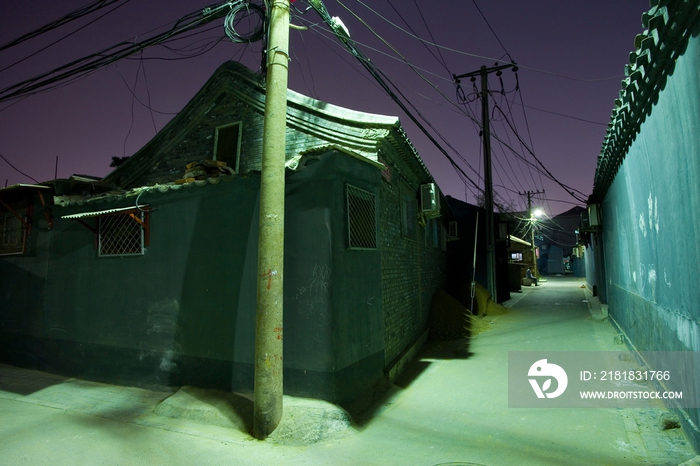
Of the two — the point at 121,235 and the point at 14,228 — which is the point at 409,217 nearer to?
the point at 121,235

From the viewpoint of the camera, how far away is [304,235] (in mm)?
5039

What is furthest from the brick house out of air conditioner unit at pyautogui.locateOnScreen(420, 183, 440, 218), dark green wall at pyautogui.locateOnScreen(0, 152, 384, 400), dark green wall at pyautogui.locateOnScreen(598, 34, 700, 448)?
dark green wall at pyautogui.locateOnScreen(598, 34, 700, 448)

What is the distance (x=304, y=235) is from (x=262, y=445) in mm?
2537

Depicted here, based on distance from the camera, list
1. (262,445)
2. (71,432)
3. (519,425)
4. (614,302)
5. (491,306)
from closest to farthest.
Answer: (262,445), (71,432), (519,425), (614,302), (491,306)

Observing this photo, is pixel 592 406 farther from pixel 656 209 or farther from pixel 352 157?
pixel 352 157

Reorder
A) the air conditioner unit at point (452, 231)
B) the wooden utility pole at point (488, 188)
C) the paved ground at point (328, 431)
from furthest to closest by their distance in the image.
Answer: the air conditioner unit at point (452, 231)
the wooden utility pole at point (488, 188)
the paved ground at point (328, 431)

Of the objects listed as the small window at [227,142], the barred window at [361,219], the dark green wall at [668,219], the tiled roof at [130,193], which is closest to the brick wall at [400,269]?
the barred window at [361,219]

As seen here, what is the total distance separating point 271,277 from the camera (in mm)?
4324

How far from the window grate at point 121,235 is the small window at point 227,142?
2904mm

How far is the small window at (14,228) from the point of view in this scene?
766 cm

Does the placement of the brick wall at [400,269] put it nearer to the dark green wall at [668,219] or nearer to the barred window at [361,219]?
the barred window at [361,219]

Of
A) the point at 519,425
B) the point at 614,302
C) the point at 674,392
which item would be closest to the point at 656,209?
the point at 674,392

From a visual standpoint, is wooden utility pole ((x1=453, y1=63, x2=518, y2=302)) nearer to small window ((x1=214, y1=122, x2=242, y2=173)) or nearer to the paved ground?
the paved ground
